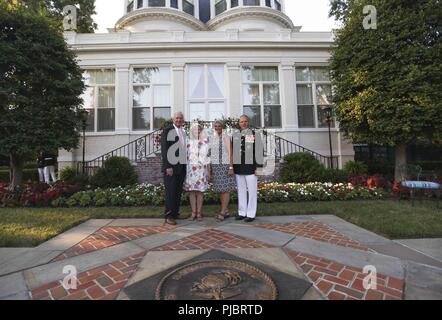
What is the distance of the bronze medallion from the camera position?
247cm

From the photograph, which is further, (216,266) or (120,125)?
(120,125)

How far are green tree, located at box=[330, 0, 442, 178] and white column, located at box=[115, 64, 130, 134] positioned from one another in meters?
8.73

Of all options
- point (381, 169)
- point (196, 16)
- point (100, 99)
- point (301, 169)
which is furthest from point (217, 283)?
point (196, 16)

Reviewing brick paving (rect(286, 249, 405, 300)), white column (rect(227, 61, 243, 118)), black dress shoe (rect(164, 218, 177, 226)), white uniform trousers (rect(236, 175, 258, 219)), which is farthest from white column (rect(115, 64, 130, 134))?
brick paving (rect(286, 249, 405, 300))

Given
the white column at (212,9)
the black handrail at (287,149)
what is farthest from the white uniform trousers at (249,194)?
the white column at (212,9)

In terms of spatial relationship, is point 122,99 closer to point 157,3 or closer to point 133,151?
point 133,151

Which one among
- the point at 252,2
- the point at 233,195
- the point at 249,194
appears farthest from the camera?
the point at 252,2

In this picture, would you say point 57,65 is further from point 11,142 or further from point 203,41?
point 203,41

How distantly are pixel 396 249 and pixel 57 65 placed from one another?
971 cm

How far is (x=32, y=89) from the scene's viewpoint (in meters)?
8.33

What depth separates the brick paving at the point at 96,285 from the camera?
253cm

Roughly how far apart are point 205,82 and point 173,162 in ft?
26.5
